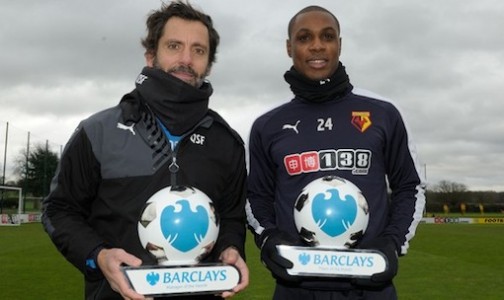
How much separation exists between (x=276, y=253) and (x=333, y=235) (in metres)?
0.33

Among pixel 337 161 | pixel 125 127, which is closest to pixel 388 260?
pixel 337 161

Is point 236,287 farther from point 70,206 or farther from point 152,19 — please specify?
point 152,19

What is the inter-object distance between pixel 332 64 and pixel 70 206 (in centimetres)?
180

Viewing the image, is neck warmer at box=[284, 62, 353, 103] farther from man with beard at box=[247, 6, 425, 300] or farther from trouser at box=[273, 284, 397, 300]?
trouser at box=[273, 284, 397, 300]

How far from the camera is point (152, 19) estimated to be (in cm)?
329

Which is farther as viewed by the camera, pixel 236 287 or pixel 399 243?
pixel 399 243

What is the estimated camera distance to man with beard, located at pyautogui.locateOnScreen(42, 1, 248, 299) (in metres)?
2.97

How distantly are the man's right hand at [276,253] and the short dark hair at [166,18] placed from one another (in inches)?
43.6

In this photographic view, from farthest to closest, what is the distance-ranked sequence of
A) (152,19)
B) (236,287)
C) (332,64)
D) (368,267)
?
(332,64)
(152,19)
(368,267)
(236,287)

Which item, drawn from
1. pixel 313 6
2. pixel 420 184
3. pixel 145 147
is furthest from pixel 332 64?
pixel 145 147

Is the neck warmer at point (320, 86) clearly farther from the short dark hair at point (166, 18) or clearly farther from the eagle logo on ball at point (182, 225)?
the eagle logo on ball at point (182, 225)

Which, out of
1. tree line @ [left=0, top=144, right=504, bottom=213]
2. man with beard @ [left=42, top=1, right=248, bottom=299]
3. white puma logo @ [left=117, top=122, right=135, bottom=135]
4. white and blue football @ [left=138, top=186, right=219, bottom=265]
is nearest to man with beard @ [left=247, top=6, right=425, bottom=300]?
man with beard @ [left=42, top=1, right=248, bottom=299]

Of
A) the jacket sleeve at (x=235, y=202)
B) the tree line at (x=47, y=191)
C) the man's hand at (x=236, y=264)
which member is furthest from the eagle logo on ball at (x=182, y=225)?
the tree line at (x=47, y=191)

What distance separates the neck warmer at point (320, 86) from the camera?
3559 millimetres
